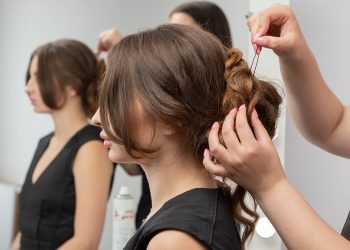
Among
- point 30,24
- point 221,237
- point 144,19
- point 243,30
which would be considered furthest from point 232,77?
point 30,24

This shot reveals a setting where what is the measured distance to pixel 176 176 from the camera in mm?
762

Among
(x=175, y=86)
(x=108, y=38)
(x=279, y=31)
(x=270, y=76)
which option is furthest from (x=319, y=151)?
(x=108, y=38)

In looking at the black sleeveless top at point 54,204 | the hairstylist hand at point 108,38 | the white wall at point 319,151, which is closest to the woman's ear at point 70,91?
the black sleeveless top at point 54,204

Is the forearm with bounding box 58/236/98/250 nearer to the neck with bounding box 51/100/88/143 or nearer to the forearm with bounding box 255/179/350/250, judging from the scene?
the neck with bounding box 51/100/88/143

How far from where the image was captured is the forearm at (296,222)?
564 millimetres

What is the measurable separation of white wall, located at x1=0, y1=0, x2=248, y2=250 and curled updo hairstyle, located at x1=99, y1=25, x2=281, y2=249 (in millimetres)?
1098

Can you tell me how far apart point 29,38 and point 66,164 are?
0.97m

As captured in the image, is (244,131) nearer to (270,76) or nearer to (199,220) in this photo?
(199,220)

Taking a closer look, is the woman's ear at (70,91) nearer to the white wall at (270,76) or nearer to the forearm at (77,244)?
the forearm at (77,244)

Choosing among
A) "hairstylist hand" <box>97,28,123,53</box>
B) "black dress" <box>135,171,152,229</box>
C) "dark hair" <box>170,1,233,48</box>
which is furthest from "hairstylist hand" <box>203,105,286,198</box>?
"hairstylist hand" <box>97,28,123,53</box>

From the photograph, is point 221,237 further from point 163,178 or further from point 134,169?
point 134,169

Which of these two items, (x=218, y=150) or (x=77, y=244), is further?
(x=77, y=244)

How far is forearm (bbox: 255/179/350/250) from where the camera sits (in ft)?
1.85

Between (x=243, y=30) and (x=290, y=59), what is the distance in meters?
0.67
